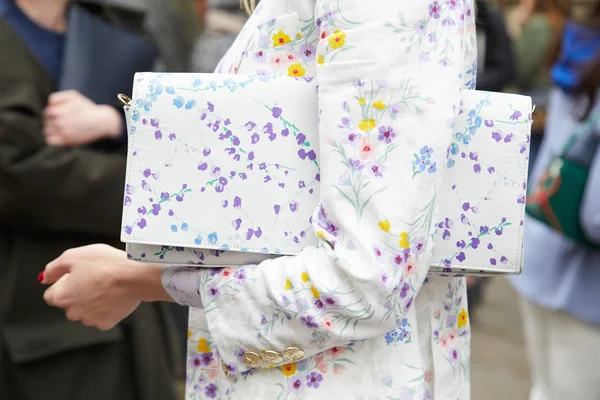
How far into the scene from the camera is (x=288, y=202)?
130 cm

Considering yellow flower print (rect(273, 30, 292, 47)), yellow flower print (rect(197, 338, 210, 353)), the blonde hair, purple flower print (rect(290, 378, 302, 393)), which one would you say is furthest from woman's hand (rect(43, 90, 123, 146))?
purple flower print (rect(290, 378, 302, 393))

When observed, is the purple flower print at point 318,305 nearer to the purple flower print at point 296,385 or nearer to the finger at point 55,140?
the purple flower print at point 296,385

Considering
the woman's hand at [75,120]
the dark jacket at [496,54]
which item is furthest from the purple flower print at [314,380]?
the dark jacket at [496,54]

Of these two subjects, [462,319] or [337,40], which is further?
[462,319]

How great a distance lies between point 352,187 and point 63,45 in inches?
62.8

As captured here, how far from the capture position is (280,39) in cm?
135

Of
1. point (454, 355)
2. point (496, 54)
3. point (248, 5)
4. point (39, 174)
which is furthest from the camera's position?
point (496, 54)

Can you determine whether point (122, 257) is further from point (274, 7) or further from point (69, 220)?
point (69, 220)

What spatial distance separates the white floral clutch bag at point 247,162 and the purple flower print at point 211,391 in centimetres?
29

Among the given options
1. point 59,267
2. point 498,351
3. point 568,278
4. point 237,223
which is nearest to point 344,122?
point 237,223

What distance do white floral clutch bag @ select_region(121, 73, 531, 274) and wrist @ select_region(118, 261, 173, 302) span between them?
0.15m

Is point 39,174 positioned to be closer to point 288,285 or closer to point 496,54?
point 288,285

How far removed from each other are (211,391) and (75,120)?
3.75ft

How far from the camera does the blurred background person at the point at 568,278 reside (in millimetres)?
2787
